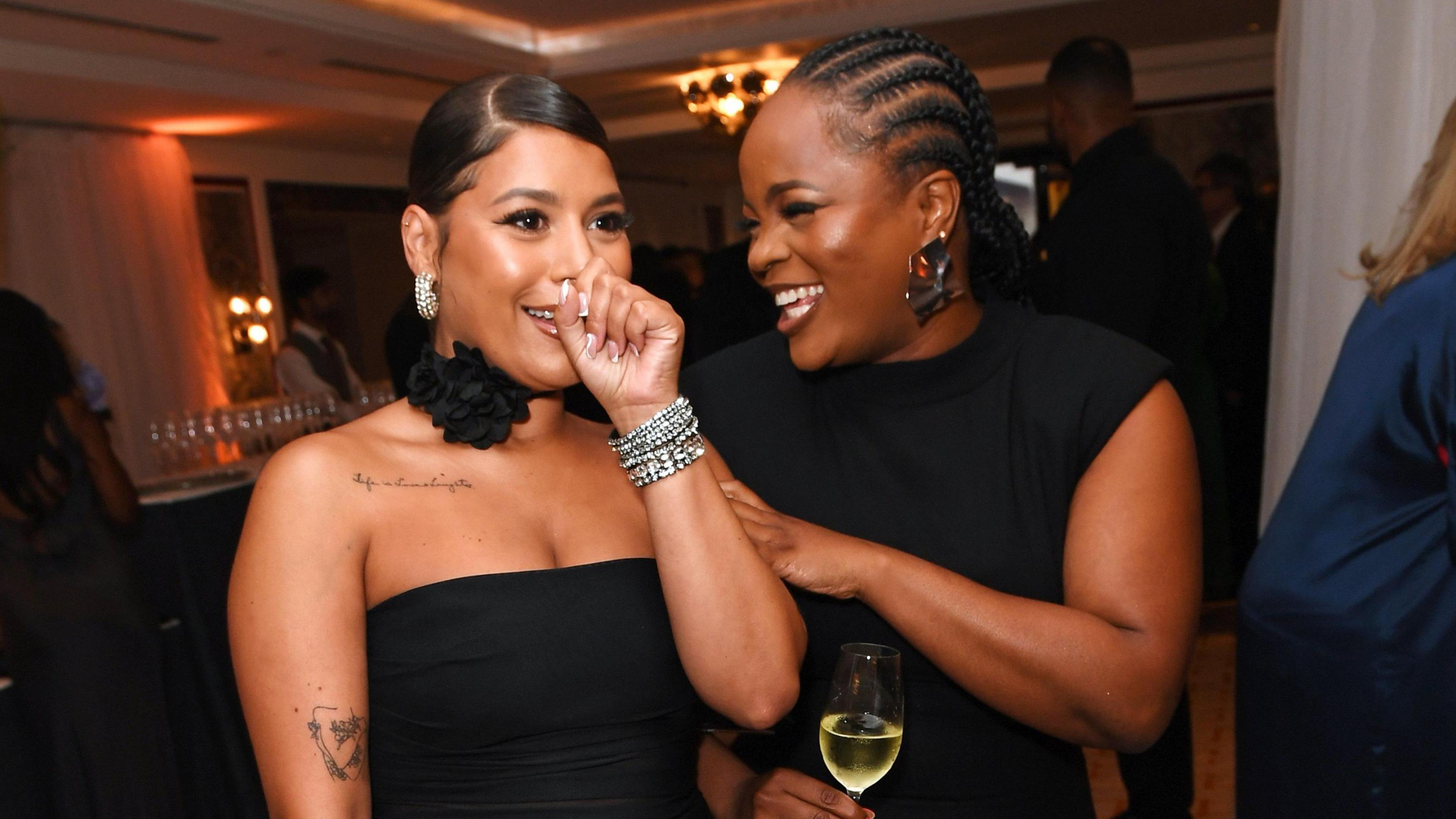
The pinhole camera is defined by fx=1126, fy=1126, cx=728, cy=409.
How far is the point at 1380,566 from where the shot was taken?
1726mm

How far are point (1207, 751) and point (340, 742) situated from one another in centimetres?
336

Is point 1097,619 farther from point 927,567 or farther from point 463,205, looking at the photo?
point 463,205

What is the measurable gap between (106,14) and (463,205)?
19.7 feet

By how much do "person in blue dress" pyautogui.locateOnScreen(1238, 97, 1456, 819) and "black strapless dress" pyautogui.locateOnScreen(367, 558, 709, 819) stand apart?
1089 millimetres

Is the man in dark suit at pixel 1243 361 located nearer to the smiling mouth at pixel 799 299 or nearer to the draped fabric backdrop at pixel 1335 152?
the draped fabric backdrop at pixel 1335 152

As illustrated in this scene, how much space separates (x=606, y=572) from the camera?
1426 millimetres

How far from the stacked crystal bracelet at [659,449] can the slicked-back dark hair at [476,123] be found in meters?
0.37

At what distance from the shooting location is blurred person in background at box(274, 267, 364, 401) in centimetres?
744

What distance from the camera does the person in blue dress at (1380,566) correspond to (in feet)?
5.37

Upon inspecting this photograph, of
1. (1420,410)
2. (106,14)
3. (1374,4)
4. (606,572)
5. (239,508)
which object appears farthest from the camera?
(106,14)

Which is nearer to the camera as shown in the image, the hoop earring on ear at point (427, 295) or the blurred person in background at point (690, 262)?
the hoop earring on ear at point (427, 295)

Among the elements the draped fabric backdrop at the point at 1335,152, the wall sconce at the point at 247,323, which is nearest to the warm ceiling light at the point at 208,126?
the wall sconce at the point at 247,323

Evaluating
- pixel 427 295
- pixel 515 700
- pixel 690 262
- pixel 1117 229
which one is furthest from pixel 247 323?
pixel 515 700

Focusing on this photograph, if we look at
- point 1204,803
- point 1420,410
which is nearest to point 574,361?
point 1420,410
